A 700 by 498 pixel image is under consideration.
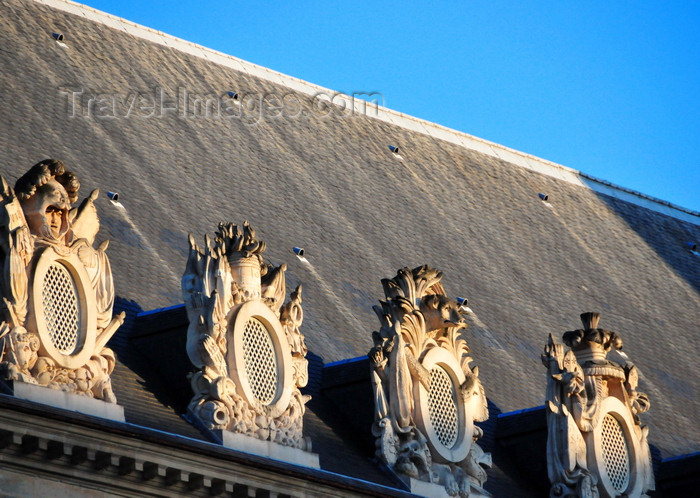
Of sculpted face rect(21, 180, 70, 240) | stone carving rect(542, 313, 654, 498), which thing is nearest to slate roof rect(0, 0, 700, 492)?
stone carving rect(542, 313, 654, 498)

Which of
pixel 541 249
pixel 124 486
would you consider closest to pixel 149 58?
pixel 541 249

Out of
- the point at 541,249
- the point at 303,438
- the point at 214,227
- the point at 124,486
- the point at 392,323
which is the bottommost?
the point at 124,486

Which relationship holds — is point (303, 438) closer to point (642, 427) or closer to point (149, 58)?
point (642, 427)

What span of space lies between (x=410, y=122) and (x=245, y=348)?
51.4 ft

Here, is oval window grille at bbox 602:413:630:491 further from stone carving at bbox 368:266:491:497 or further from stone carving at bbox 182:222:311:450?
stone carving at bbox 182:222:311:450

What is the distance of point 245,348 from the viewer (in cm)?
2641

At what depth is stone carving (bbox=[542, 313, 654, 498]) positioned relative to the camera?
→ 30.7 meters

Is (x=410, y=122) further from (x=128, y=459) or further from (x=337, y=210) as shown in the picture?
(x=128, y=459)

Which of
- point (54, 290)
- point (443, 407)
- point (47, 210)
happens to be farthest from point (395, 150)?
point (54, 290)

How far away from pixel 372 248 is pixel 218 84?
15.7 ft

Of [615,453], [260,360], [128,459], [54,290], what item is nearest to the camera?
[128,459]

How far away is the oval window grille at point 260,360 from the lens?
1037 inches

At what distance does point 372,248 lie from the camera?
34.7 m

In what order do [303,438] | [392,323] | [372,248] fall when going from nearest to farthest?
[303,438] → [392,323] → [372,248]
